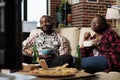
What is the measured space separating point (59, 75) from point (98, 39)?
1.51m

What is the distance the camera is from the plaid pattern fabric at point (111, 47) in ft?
9.58

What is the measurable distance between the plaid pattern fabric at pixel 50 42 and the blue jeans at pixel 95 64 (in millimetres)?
732

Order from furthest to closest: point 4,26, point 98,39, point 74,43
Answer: point 74,43 → point 98,39 → point 4,26

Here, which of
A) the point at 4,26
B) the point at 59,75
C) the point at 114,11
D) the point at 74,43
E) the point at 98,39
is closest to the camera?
the point at 4,26

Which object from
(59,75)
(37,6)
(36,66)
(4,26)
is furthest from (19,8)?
(37,6)

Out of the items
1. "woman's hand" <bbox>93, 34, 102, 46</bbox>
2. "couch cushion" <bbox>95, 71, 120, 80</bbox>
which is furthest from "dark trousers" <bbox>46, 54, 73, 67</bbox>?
"couch cushion" <bbox>95, 71, 120, 80</bbox>

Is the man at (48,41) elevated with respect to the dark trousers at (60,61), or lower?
elevated

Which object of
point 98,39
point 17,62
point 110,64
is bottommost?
point 110,64

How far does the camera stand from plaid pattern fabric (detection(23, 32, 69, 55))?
144 inches

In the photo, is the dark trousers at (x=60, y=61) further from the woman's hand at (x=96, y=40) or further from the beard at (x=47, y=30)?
the beard at (x=47, y=30)

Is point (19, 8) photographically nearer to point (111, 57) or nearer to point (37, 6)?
point (111, 57)

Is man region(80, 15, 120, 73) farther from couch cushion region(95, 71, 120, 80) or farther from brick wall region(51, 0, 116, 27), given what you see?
brick wall region(51, 0, 116, 27)

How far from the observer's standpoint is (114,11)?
4668 mm

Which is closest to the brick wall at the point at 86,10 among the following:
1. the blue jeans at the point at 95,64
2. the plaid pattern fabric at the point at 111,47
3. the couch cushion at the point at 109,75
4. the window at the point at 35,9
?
the window at the point at 35,9
